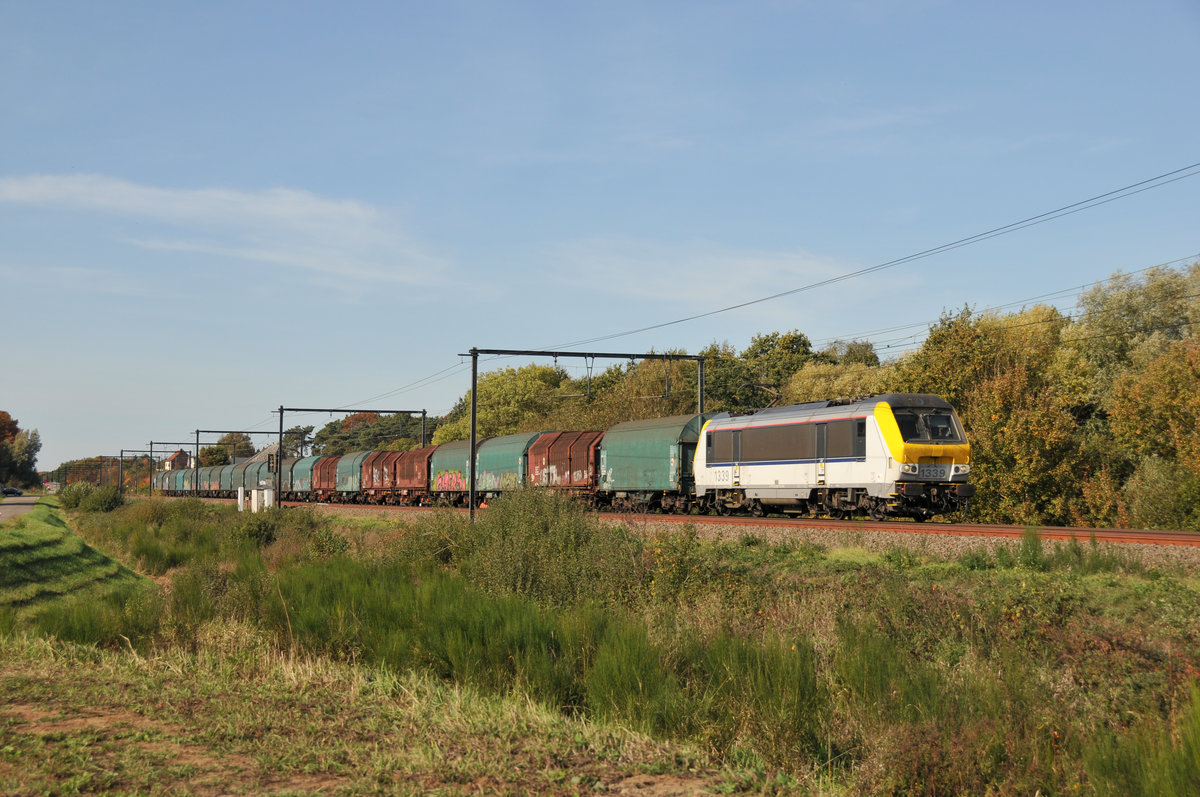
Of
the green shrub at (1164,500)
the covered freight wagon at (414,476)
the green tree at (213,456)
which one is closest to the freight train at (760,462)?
the covered freight wagon at (414,476)

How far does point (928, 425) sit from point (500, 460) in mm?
24928

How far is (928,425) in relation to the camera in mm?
24375

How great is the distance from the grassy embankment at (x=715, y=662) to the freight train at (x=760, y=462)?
5.98 metres

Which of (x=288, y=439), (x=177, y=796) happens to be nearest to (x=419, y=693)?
(x=177, y=796)

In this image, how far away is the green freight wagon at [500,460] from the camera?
4291 cm

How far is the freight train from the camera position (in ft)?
79.2

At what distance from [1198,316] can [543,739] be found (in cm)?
5962

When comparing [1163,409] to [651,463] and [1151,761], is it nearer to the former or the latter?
[651,463]

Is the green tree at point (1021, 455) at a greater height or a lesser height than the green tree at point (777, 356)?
lesser

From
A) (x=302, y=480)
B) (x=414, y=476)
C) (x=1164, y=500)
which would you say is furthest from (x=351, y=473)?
(x=1164, y=500)

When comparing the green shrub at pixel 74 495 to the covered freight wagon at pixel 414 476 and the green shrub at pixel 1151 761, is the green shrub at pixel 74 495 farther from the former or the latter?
the green shrub at pixel 1151 761

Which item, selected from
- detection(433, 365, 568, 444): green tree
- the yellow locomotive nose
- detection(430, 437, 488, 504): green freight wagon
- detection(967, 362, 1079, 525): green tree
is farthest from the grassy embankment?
detection(433, 365, 568, 444): green tree

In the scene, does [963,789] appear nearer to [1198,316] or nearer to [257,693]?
[257,693]

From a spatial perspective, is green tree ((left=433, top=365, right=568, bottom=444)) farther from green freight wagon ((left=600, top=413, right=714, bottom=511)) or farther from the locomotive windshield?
the locomotive windshield
